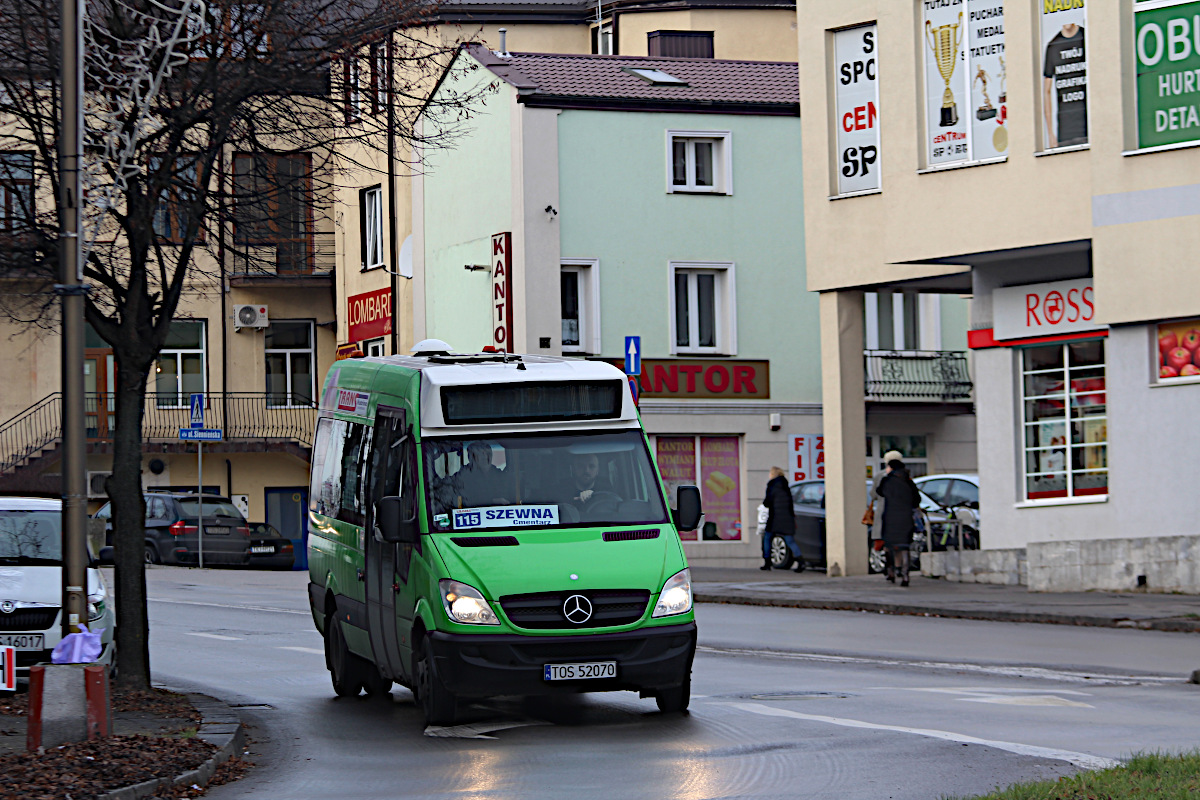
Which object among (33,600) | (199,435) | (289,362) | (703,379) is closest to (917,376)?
(703,379)

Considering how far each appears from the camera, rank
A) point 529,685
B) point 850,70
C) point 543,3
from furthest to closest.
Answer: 1. point 543,3
2. point 850,70
3. point 529,685

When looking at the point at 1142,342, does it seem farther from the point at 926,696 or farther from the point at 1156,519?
the point at 926,696

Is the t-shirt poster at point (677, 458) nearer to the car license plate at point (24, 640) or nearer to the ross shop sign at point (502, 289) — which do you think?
the ross shop sign at point (502, 289)

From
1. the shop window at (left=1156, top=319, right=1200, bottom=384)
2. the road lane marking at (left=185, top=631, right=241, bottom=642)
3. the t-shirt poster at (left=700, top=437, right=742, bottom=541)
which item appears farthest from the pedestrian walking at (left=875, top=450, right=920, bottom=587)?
the t-shirt poster at (left=700, top=437, right=742, bottom=541)

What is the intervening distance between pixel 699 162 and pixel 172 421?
1689 centimetres

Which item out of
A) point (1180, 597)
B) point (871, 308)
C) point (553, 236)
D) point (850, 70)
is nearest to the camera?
point (1180, 597)

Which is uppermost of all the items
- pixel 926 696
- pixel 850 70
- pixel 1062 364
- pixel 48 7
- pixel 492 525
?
pixel 850 70

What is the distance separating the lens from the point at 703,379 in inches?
1547

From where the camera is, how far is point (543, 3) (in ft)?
165

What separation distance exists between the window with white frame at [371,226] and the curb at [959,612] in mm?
20192

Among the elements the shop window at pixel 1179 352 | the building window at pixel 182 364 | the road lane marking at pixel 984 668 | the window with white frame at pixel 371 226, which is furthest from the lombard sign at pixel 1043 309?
the building window at pixel 182 364

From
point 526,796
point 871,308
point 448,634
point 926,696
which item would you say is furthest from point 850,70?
point 526,796

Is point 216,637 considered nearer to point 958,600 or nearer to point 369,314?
point 958,600

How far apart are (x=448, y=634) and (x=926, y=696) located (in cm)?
372
